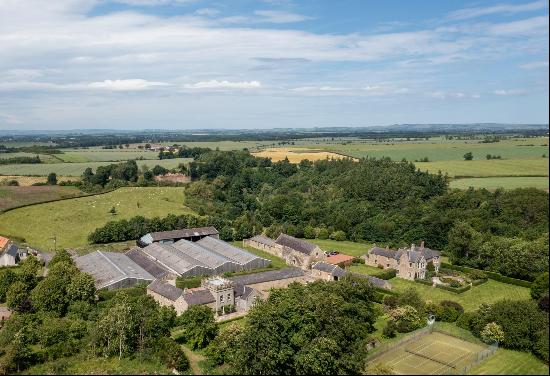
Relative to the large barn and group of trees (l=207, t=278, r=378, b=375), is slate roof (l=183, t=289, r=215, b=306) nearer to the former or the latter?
group of trees (l=207, t=278, r=378, b=375)

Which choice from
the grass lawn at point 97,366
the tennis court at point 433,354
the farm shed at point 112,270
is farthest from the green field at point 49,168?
the tennis court at point 433,354

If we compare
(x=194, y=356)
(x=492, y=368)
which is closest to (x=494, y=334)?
(x=492, y=368)

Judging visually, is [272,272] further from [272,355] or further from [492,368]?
[492,368]

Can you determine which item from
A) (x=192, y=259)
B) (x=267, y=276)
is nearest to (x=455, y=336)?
(x=267, y=276)

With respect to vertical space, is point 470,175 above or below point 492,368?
above

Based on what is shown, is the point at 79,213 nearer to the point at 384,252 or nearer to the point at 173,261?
the point at 173,261
